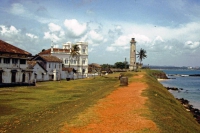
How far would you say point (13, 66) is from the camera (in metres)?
44.7

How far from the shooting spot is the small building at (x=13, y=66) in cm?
4225

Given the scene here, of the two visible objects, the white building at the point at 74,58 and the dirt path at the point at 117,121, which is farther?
the white building at the point at 74,58

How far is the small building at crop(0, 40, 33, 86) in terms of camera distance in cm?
4225

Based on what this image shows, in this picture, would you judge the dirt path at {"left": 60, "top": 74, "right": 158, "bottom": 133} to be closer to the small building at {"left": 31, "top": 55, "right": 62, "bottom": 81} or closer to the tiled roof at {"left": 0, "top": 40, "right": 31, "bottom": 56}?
the tiled roof at {"left": 0, "top": 40, "right": 31, "bottom": 56}

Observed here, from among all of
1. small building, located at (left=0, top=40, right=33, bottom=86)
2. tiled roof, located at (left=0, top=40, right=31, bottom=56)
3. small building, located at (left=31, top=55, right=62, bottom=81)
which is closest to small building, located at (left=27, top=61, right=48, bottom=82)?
small building, located at (left=31, top=55, right=62, bottom=81)

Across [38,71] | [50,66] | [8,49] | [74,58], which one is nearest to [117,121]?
[8,49]

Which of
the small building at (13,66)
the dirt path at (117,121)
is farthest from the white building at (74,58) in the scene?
the dirt path at (117,121)

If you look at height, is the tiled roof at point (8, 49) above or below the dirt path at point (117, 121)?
above

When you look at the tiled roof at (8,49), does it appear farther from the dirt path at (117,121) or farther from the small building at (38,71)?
the dirt path at (117,121)

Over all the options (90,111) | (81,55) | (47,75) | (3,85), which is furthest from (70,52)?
(90,111)

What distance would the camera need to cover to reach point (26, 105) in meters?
23.4

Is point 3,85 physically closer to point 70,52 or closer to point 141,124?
point 141,124

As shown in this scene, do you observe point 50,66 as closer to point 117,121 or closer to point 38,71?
point 38,71

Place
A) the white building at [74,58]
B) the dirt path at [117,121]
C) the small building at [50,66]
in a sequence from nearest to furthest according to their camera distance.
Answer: the dirt path at [117,121]
the small building at [50,66]
the white building at [74,58]
